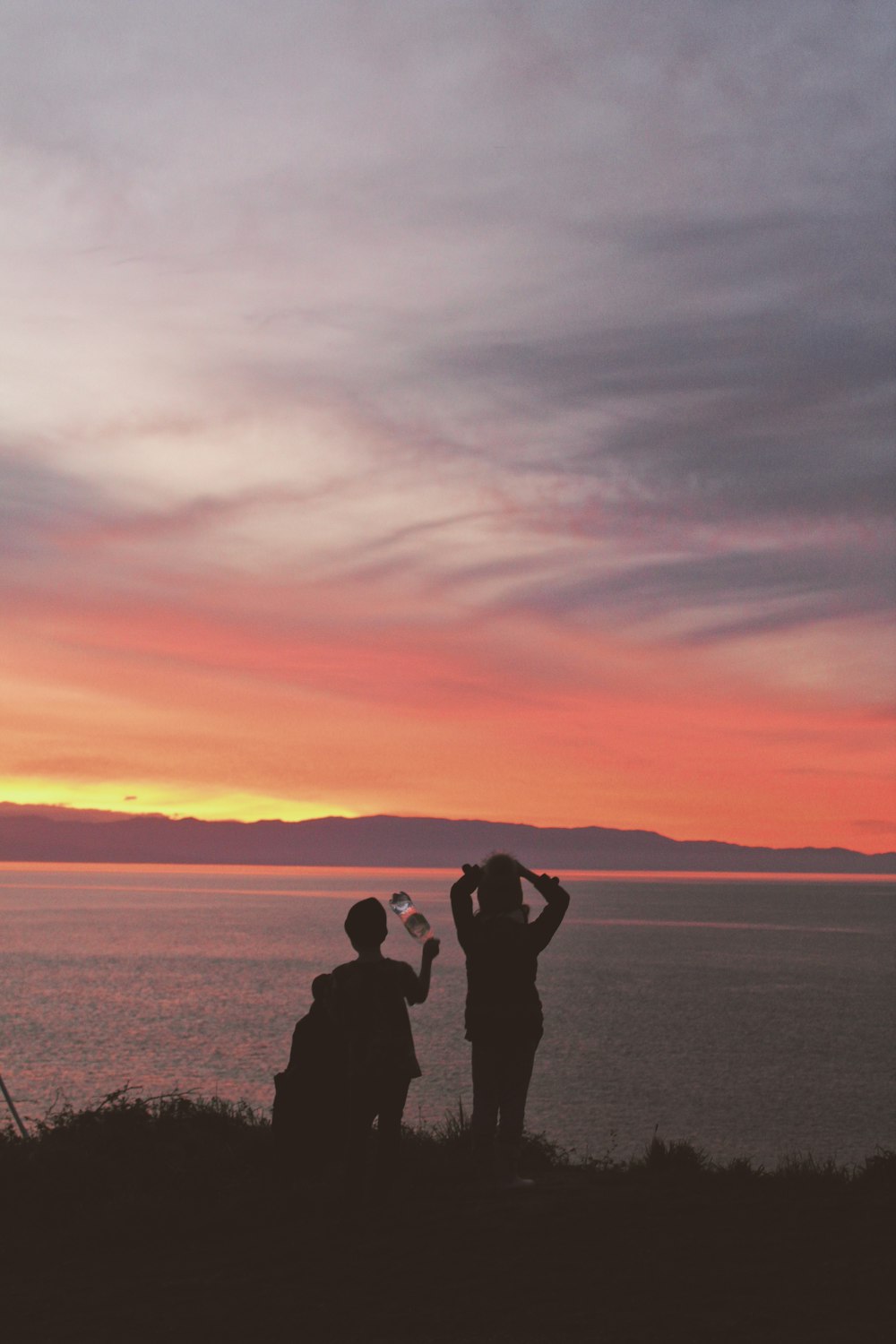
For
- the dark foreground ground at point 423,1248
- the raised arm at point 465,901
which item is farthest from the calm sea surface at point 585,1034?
the raised arm at point 465,901

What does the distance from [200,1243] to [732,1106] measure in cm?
3141

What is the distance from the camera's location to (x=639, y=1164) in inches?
386

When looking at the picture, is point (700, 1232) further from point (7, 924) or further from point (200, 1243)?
point (7, 924)

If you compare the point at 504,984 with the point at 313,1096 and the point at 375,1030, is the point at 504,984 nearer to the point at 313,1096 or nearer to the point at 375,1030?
the point at 375,1030

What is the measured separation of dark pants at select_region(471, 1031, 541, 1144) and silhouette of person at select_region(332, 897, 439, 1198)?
2.05 feet

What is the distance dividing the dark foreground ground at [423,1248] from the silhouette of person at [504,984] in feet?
1.74

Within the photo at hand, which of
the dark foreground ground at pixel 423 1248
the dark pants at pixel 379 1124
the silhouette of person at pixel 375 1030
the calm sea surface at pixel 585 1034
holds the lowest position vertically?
the calm sea surface at pixel 585 1034

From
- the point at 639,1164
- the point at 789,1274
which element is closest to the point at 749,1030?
the point at 639,1164

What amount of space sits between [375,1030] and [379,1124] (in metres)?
0.67

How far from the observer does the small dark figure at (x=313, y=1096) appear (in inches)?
334

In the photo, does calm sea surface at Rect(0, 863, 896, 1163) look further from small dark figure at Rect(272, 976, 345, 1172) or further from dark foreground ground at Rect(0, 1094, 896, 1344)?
small dark figure at Rect(272, 976, 345, 1172)

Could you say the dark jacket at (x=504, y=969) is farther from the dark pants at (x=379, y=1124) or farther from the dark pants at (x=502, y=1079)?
the dark pants at (x=379, y=1124)

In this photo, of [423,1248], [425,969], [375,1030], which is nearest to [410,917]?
[425,969]

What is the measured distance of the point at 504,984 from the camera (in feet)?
27.7
